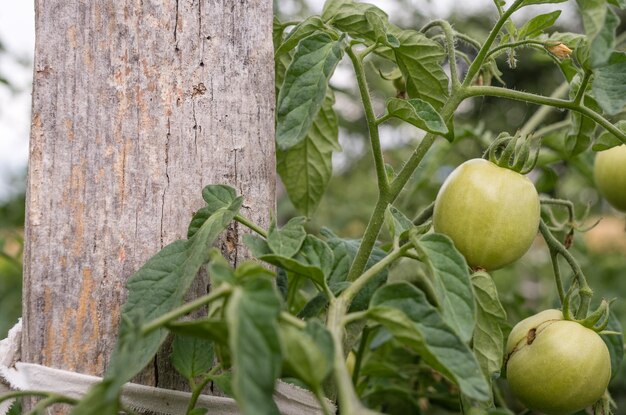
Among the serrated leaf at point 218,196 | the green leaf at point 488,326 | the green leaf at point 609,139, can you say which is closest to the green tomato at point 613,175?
the green leaf at point 609,139

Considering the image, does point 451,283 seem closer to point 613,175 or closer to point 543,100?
point 543,100

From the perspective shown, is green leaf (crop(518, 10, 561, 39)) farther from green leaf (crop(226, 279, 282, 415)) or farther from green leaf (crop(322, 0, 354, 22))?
green leaf (crop(226, 279, 282, 415))

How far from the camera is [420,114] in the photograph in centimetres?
89

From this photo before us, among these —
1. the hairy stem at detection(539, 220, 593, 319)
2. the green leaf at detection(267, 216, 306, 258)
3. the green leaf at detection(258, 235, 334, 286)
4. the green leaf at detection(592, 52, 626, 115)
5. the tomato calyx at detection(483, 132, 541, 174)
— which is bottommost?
the hairy stem at detection(539, 220, 593, 319)

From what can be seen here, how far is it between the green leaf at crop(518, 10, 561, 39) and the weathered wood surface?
0.36 meters

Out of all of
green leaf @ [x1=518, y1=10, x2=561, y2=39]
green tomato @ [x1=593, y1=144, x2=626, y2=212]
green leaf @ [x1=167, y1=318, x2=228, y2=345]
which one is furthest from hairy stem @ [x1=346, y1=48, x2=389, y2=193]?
green tomato @ [x1=593, y1=144, x2=626, y2=212]

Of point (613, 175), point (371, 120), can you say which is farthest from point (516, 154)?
point (613, 175)

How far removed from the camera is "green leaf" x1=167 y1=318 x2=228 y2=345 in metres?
0.67

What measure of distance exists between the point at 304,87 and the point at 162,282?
271 millimetres

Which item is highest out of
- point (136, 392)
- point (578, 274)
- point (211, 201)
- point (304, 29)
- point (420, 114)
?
point (304, 29)

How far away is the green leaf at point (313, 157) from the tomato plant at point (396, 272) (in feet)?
0.33

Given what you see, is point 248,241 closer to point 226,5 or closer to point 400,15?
point 226,5

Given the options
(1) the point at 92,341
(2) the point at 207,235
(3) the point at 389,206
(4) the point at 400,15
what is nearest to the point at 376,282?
(3) the point at 389,206

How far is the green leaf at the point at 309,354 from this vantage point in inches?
23.0
